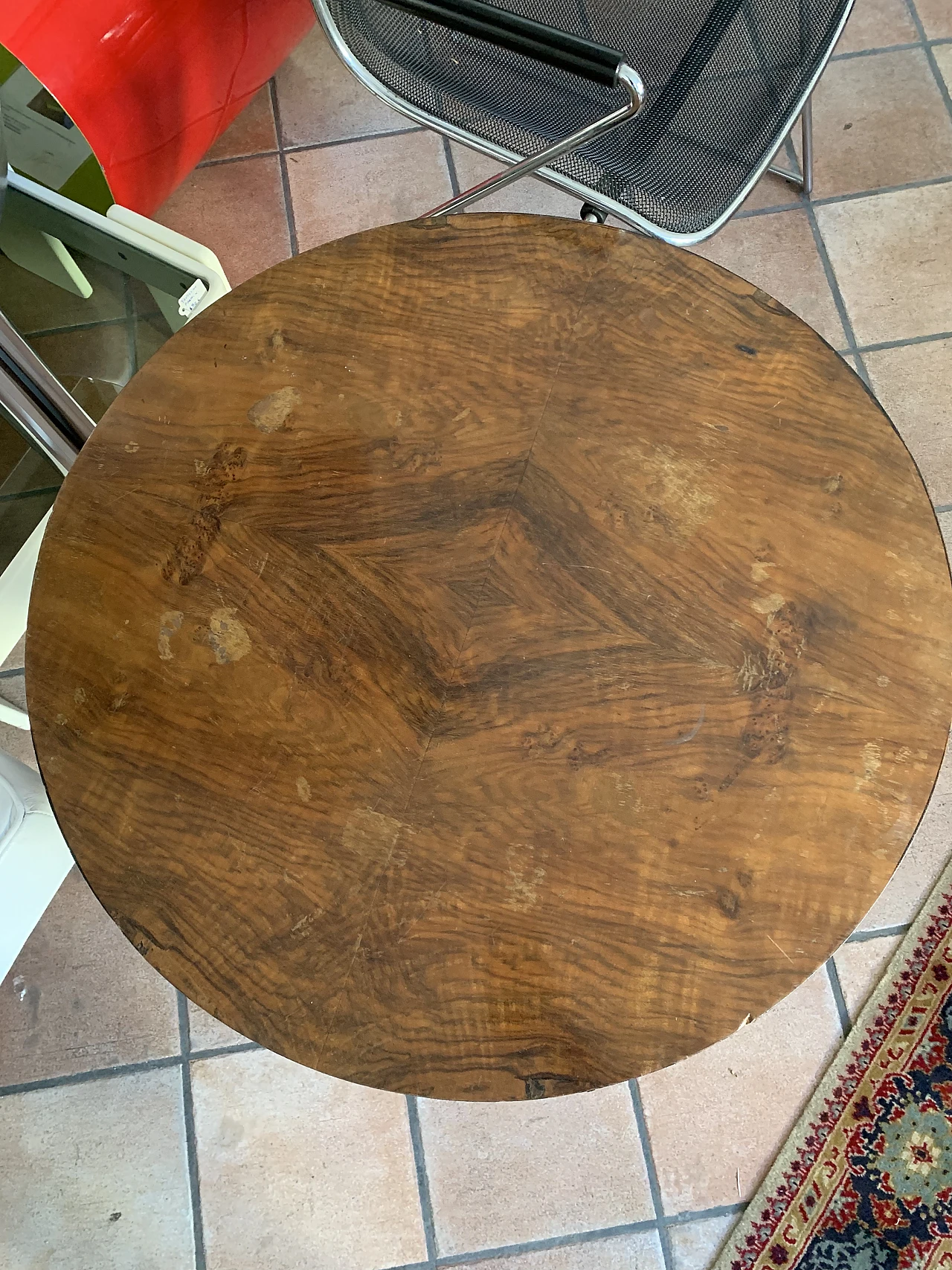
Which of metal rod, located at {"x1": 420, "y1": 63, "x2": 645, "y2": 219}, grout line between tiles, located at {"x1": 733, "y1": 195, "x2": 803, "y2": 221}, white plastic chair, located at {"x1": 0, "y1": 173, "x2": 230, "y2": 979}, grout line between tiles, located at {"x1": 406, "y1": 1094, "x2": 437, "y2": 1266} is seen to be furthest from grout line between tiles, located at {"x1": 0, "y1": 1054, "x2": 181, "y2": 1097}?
grout line between tiles, located at {"x1": 733, "y1": 195, "x2": 803, "y2": 221}

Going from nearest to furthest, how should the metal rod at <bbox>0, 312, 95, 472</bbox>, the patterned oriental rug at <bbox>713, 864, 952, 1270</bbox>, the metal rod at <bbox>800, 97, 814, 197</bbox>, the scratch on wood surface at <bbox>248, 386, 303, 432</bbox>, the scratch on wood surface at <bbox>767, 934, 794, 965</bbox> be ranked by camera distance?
the scratch on wood surface at <bbox>767, 934, 794, 965</bbox>
the scratch on wood surface at <bbox>248, 386, 303, 432</bbox>
the metal rod at <bbox>0, 312, 95, 472</bbox>
the patterned oriental rug at <bbox>713, 864, 952, 1270</bbox>
the metal rod at <bbox>800, 97, 814, 197</bbox>

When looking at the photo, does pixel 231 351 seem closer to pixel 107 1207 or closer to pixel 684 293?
pixel 684 293

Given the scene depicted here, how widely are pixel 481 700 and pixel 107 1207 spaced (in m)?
0.99

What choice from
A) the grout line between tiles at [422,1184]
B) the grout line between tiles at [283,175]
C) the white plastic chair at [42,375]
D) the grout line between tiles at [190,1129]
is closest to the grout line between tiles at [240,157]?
the grout line between tiles at [283,175]

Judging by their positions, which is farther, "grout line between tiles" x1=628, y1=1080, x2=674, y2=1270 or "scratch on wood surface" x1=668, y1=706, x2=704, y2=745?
"grout line between tiles" x1=628, y1=1080, x2=674, y2=1270

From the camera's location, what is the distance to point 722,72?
122 centimetres

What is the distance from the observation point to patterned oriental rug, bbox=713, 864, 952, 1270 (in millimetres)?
1271

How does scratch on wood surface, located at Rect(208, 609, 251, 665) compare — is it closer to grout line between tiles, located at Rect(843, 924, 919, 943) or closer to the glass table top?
the glass table top

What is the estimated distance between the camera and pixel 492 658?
85 centimetres

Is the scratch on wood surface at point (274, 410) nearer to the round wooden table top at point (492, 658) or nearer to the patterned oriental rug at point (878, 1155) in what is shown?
the round wooden table top at point (492, 658)

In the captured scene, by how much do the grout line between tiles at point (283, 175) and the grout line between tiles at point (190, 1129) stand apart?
4.06 feet

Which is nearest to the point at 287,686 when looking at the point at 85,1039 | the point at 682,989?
the point at 682,989

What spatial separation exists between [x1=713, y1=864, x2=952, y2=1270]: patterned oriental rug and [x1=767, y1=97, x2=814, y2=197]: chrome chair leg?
1.23m

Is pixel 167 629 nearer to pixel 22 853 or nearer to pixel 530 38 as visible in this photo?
pixel 22 853
